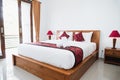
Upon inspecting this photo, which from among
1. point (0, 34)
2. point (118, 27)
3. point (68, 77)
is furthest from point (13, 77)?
point (118, 27)

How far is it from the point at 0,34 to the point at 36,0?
2.34 m

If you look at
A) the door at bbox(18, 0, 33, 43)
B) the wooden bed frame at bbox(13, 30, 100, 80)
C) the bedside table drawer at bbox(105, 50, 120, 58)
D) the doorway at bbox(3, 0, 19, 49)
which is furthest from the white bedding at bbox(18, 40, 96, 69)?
the doorway at bbox(3, 0, 19, 49)

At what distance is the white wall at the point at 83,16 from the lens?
3536mm

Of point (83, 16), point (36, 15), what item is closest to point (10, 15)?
point (36, 15)

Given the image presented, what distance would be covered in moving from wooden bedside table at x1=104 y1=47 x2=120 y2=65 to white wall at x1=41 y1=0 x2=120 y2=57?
489 millimetres

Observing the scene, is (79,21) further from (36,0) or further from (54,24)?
(36,0)

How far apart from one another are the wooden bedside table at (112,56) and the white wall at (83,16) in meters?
0.49

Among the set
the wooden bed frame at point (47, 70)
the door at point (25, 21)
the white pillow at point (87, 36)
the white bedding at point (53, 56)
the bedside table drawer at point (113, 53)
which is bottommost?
the wooden bed frame at point (47, 70)

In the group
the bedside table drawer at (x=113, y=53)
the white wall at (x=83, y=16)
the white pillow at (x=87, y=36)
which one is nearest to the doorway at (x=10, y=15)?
the white wall at (x=83, y=16)

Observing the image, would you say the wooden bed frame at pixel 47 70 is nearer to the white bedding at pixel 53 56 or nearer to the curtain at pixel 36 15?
the white bedding at pixel 53 56

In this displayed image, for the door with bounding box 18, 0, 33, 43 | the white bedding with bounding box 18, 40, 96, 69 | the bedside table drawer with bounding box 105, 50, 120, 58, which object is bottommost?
the bedside table drawer with bounding box 105, 50, 120, 58

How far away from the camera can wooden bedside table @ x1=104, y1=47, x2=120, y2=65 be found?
3.09m

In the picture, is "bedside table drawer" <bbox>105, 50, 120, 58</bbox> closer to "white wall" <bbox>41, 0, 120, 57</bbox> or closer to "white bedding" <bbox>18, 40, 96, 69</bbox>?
"white wall" <bbox>41, 0, 120, 57</bbox>

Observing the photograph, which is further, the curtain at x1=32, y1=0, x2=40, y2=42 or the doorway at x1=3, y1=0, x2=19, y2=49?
the curtain at x1=32, y1=0, x2=40, y2=42
